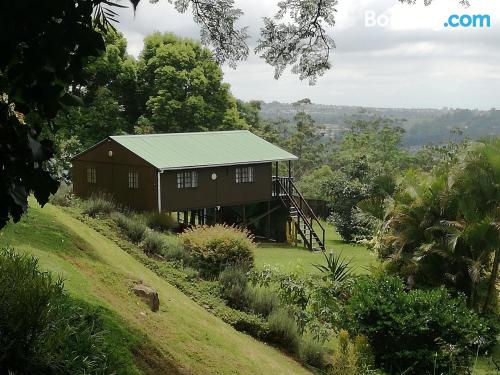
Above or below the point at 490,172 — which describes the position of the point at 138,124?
above

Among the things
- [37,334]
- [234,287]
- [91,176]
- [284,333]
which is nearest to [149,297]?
[284,333]

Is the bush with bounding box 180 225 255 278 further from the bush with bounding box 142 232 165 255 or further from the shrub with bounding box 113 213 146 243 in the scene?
the shrub with bounding box 113 213 146 243

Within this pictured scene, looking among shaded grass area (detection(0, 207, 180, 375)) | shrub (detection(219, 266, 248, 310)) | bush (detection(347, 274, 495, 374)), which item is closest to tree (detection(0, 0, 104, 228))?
shaded grass area (detection(0, 207, 180, 375))

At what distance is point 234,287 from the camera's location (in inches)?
545

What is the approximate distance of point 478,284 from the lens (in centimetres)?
1636

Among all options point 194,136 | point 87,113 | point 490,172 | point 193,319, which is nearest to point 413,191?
point 490,172

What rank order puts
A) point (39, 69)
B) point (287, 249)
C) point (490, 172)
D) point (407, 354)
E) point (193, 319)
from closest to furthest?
point (39, 69), point (193, 319), point (407, 354), point (490, 172), point (287, 249)

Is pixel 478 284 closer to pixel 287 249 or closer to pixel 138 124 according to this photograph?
pixel 287 249

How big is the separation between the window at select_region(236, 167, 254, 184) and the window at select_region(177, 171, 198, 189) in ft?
8.14

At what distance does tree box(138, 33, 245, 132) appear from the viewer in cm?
4081

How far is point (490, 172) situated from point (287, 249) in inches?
611

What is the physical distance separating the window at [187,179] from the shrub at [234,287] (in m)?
14.3

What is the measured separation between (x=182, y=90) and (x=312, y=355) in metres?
31.3

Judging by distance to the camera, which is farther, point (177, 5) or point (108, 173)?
point (108, 173)
